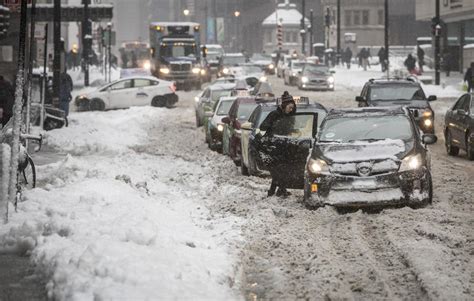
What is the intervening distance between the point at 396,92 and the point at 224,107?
466 cm

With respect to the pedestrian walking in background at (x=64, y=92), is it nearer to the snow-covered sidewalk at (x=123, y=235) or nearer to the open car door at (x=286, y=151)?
the snow-covered sidewalk at (x=123, y=235)

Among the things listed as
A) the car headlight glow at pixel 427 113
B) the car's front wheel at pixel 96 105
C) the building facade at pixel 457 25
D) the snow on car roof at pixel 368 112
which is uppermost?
the building facade at pixel 457 25

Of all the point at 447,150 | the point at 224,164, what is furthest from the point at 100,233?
the point at 447,150

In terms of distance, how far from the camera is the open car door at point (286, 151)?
52.4 ft

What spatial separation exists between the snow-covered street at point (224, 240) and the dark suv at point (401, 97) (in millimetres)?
5783

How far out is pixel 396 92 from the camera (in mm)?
26500

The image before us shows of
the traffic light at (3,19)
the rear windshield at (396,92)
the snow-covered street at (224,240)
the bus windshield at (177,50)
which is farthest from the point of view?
the bus windshield at (177,50)

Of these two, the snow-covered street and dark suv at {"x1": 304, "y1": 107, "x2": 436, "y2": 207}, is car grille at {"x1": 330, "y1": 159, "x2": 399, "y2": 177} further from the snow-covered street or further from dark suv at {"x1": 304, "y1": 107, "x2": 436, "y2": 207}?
the snow-covered street

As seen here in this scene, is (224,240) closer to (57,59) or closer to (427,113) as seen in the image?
(427,113)

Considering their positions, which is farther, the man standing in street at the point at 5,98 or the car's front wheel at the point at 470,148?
the man standing in street at the point at 5,98

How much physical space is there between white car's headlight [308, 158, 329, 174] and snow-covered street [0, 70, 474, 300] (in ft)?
1.79

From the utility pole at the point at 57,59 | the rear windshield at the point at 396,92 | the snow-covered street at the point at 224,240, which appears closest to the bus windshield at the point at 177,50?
the utility pole at the point at 57,59

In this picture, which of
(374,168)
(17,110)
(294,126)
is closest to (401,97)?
Answer: (294,126)

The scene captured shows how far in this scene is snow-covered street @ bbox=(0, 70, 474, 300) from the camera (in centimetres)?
917
